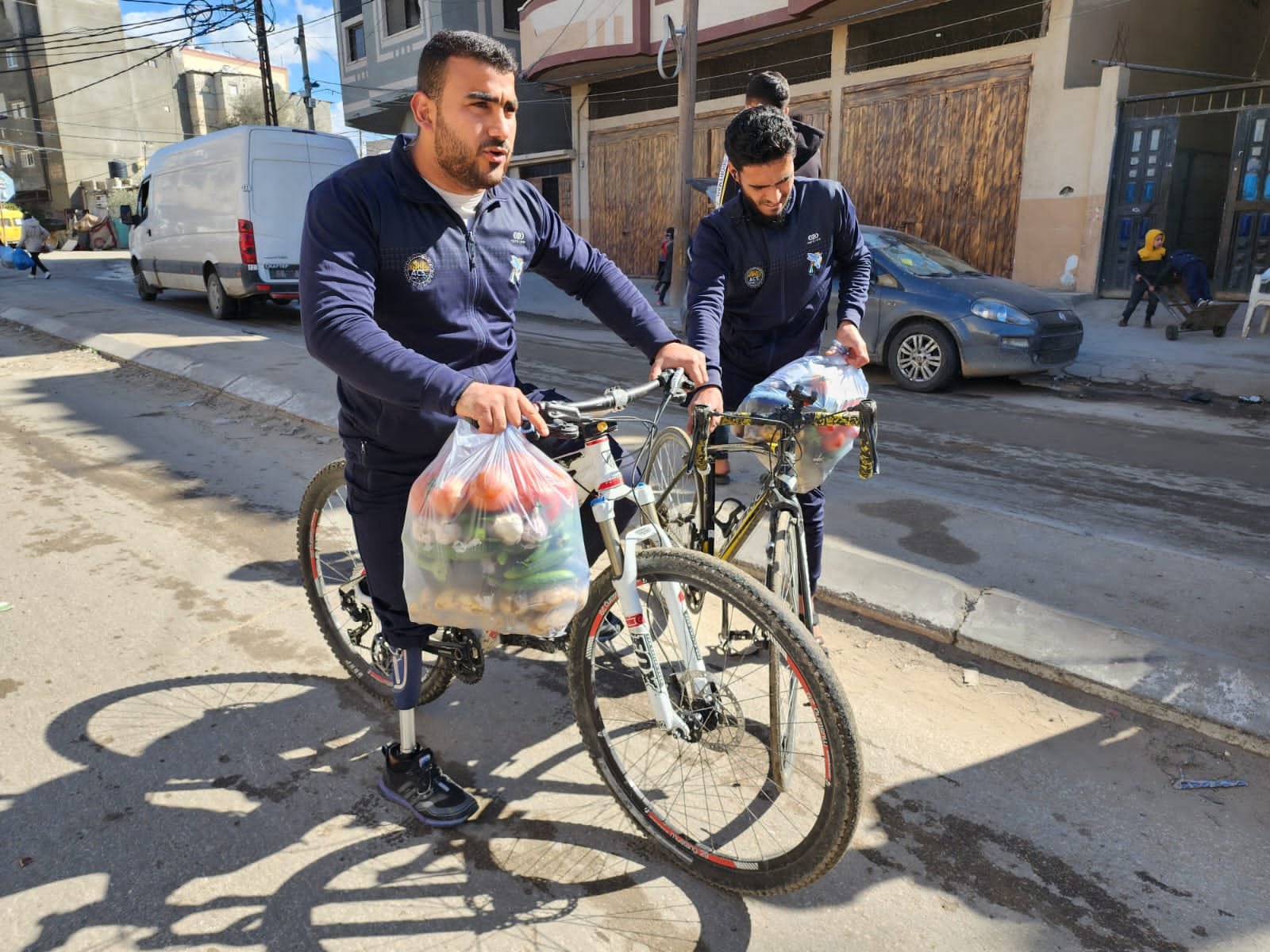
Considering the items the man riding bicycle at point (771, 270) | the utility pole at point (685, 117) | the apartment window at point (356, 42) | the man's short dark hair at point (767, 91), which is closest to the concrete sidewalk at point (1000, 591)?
the man riding bicycle at point (771, 270)

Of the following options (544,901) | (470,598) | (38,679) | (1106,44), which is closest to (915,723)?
(544,901)

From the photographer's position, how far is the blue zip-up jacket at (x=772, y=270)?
3186 mm

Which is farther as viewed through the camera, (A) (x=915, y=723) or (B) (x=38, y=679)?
(B) (x=38, y=679)

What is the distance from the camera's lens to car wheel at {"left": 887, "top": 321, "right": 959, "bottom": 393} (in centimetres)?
865

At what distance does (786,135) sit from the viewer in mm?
2863

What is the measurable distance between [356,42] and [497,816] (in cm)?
3046

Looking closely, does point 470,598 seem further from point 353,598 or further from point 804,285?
point 804,285

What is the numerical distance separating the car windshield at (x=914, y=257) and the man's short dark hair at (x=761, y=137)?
264 inches

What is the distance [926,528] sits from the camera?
448cm

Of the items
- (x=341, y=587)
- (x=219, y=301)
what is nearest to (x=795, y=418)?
(x=341, y=587)

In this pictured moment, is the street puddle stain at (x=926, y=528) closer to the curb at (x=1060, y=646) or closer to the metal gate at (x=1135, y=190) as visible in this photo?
the curb at (x=1060, y=646)

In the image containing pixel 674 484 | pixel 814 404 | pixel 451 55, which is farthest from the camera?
pixel 674 484

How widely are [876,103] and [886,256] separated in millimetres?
7249

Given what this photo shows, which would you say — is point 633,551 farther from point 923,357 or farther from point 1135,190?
point 1135,190
